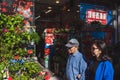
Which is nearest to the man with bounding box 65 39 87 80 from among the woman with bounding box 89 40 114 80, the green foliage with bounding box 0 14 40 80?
the woman with bounding box 89 40 114 80

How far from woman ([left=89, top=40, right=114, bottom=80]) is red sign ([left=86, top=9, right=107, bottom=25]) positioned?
255 inches

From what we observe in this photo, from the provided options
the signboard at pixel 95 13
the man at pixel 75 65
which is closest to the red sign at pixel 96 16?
the signboard at pixel 95 13

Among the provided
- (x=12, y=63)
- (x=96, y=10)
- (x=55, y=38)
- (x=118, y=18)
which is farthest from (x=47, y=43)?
(x=12, y=63)

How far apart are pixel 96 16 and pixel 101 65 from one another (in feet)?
23.1

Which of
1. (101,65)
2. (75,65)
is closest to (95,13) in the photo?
(75,65)

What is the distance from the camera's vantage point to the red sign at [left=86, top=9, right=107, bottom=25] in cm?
1151

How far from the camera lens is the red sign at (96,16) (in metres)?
11.5

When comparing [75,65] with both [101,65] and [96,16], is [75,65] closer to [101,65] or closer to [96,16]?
[101,65]

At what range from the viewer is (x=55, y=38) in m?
9.99

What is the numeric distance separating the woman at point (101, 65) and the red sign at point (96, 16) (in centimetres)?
648

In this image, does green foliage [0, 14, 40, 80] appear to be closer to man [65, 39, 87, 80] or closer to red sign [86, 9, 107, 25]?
man [65, 39, 87, 80]

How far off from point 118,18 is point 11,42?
25.6 feet

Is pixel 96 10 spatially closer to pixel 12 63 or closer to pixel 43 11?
pixel 43 11

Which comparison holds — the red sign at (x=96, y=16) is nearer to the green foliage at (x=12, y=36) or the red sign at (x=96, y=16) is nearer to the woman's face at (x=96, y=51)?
the green foliage at (x=12, y=36)
